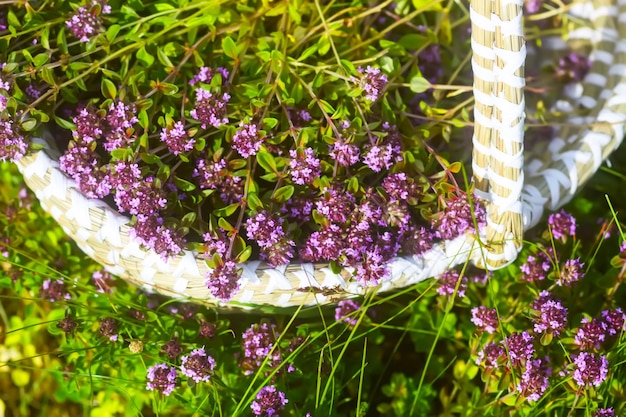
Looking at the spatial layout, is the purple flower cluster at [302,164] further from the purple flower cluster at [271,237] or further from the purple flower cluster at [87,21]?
the purple flower cluster at [87,21]

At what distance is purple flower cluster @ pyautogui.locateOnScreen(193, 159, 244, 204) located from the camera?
1319 millimetres

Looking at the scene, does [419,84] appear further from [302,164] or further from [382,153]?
[302,164]

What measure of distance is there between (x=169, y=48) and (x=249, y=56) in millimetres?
168

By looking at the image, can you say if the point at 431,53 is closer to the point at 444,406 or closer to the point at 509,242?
the point at 509,242

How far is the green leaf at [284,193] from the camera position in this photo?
1302 millimetres

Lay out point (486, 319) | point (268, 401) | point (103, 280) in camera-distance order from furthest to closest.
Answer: point (103, 280)
point (486, 319)
point (268, 401)

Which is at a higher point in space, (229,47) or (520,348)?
(229,47)

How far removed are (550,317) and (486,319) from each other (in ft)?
0.43

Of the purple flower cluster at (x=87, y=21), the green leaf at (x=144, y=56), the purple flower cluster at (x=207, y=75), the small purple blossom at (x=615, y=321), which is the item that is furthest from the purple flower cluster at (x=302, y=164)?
the small purple blossom at (x=615, y=321)

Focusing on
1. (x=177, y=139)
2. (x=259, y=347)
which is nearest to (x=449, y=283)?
(x=259, y=347)

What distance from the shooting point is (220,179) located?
52.1 inches

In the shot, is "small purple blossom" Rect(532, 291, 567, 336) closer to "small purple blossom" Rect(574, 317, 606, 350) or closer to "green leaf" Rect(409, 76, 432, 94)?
"small purple blossom" Rect(574, 317, 606, 350)

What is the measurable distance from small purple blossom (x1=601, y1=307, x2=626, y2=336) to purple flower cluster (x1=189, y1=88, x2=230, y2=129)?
881 millimetres

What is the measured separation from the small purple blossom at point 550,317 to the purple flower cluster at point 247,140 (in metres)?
0.66
